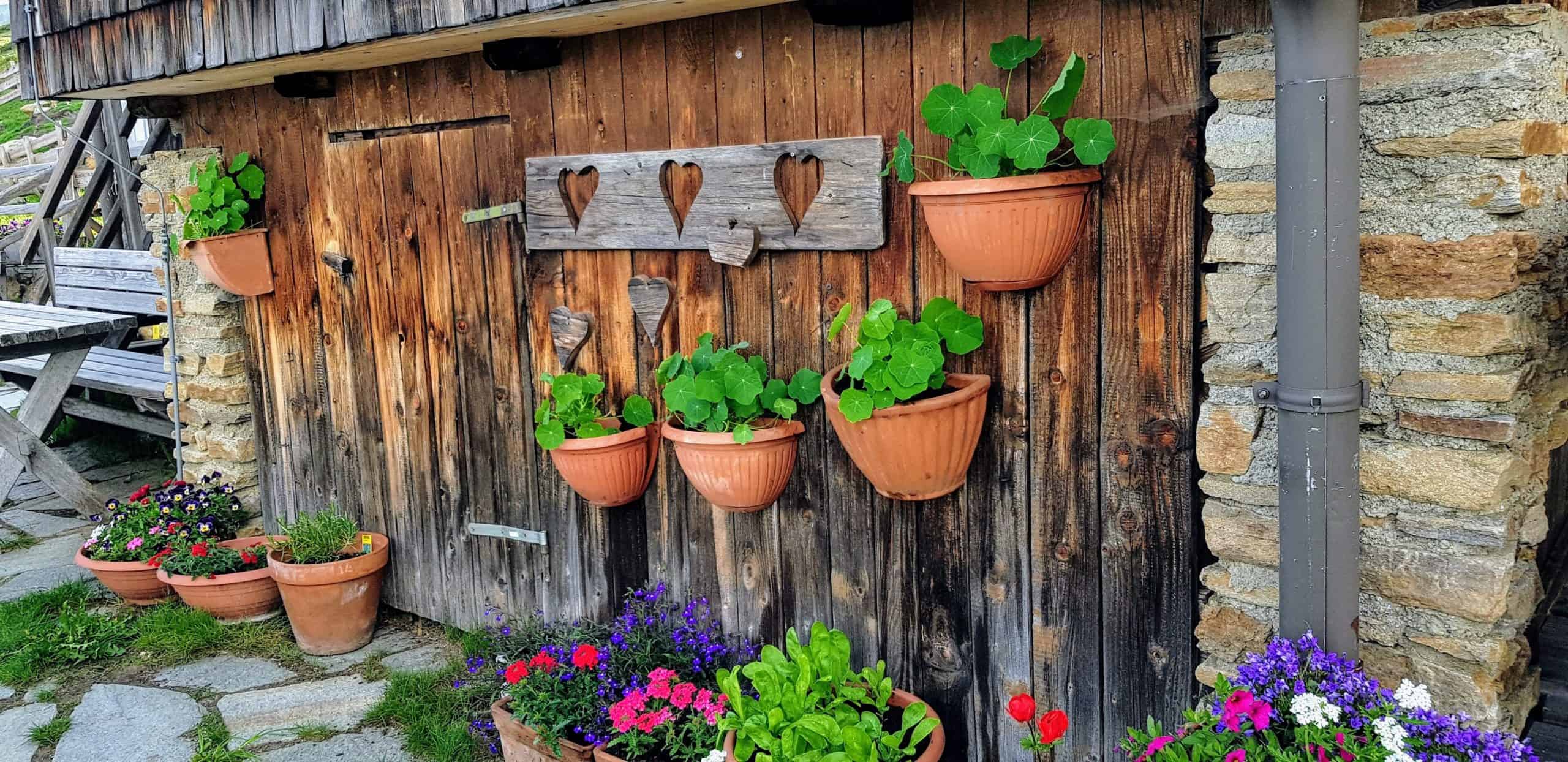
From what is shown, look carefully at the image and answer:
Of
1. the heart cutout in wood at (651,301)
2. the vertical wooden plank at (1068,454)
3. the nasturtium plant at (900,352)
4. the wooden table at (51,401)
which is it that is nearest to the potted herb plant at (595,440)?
the heart cutout in wood at (651,301)

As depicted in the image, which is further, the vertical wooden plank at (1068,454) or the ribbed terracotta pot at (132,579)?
the ribbed terracotta pot at (132,579)

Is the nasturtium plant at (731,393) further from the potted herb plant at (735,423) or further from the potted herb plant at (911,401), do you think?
the potted herb plant at (911,401)

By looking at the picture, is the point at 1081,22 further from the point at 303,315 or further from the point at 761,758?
the point at 303,315

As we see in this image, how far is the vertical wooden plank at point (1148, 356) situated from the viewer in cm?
237

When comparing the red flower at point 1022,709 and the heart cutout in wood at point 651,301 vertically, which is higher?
the heart cutout in wood at point 651,301

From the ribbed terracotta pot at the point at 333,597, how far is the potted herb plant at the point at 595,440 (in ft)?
4.46

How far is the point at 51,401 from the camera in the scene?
5695 millimetres

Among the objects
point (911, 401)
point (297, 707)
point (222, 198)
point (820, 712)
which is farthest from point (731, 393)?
point (222, 198)

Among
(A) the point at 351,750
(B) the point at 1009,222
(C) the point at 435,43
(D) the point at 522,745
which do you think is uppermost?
A: (C) the point at 435,43

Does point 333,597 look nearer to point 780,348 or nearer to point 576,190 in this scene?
point 576,190

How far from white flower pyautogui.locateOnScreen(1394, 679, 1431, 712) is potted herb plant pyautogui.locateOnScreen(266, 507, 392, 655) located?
11.7 feet

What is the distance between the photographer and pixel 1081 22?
2467 mm

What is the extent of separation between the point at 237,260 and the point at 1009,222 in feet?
11.2

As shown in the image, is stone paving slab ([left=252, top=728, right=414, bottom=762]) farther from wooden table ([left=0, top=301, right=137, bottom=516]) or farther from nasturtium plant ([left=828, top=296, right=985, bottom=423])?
wooden table ([left=0, top=301, right=137, bottom=516])
